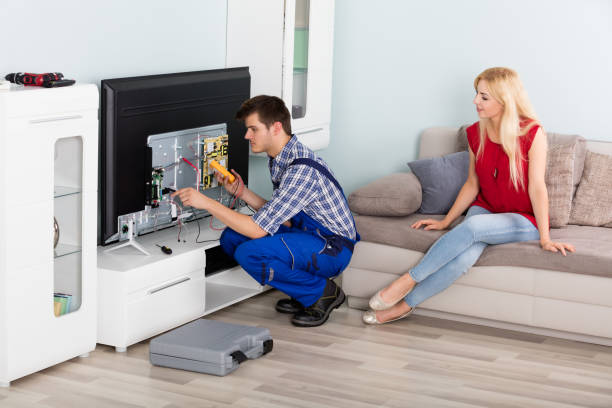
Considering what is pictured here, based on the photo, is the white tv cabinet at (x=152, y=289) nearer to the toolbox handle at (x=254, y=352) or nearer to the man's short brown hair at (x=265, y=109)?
the toolbox handle at (x=254, y=352)

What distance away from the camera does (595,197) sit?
13.2ft

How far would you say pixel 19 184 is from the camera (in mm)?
2844

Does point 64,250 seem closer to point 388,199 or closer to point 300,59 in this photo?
point 388,199

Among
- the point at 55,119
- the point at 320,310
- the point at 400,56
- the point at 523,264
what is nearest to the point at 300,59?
the point at 400,56

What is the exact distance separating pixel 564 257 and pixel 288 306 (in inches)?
48.0

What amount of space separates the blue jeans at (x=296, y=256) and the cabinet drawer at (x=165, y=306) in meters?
0.23

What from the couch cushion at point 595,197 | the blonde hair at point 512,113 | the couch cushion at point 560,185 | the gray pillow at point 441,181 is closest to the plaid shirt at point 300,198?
the gray pillow at point 441,181

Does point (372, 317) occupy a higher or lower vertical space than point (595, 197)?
lower

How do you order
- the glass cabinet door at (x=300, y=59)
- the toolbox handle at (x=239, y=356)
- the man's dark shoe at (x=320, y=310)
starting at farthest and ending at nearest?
the glass cabinet door at (x=300, y=59) < the man's dark shoe at (x=320, y=310) < the toolbox handle at (x=239, y=356)

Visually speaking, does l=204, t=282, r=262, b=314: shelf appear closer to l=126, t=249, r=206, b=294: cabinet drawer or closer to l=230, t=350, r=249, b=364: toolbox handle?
l=126, t=249, r=206, b=294: cabinet drawer

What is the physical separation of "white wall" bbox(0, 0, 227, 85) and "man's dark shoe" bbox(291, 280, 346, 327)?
1.26 metres

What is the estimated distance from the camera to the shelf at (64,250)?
121 inches

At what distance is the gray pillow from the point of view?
4188mm

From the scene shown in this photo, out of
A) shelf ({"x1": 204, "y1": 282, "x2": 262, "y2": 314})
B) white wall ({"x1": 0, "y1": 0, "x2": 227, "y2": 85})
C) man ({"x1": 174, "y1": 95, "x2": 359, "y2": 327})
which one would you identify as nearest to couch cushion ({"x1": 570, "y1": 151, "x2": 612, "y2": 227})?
man ({"x1": 174, "y1": 95, "x2": 359, "y2": 327})
